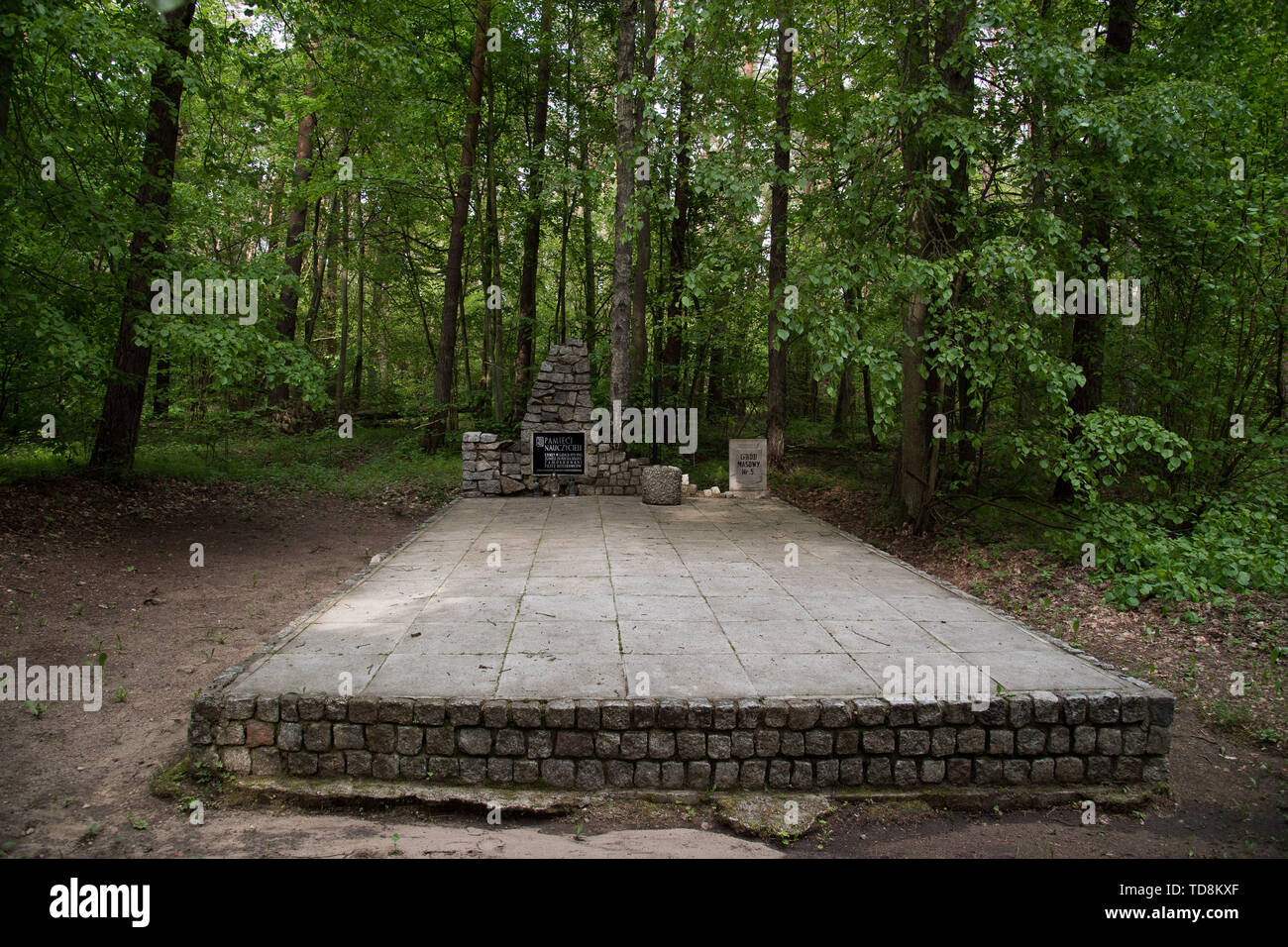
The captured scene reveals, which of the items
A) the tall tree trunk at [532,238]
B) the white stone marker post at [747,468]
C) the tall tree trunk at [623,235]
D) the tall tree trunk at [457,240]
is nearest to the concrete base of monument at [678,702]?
the white stone marker post at [747,468]

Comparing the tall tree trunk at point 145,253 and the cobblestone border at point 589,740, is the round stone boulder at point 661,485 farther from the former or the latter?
the cobblestone border at point 589,740

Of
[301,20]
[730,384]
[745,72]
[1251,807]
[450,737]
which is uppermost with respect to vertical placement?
[745,72]

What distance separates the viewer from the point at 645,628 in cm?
496

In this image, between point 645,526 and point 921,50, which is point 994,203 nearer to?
point 921,50

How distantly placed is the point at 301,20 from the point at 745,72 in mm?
12930

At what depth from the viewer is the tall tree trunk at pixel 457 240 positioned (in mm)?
15062

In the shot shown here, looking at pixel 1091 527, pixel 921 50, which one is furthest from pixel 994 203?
pixel 1091 527

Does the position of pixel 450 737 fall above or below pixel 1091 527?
below

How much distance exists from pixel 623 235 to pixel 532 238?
606 cm

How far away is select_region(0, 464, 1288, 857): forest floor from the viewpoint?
126 inches

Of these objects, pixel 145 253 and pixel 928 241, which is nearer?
pixel 145 253

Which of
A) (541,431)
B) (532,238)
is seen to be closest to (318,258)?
(532,238)

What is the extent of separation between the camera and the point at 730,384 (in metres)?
18.8

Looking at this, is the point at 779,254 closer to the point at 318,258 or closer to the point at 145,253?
the point at 145,253
